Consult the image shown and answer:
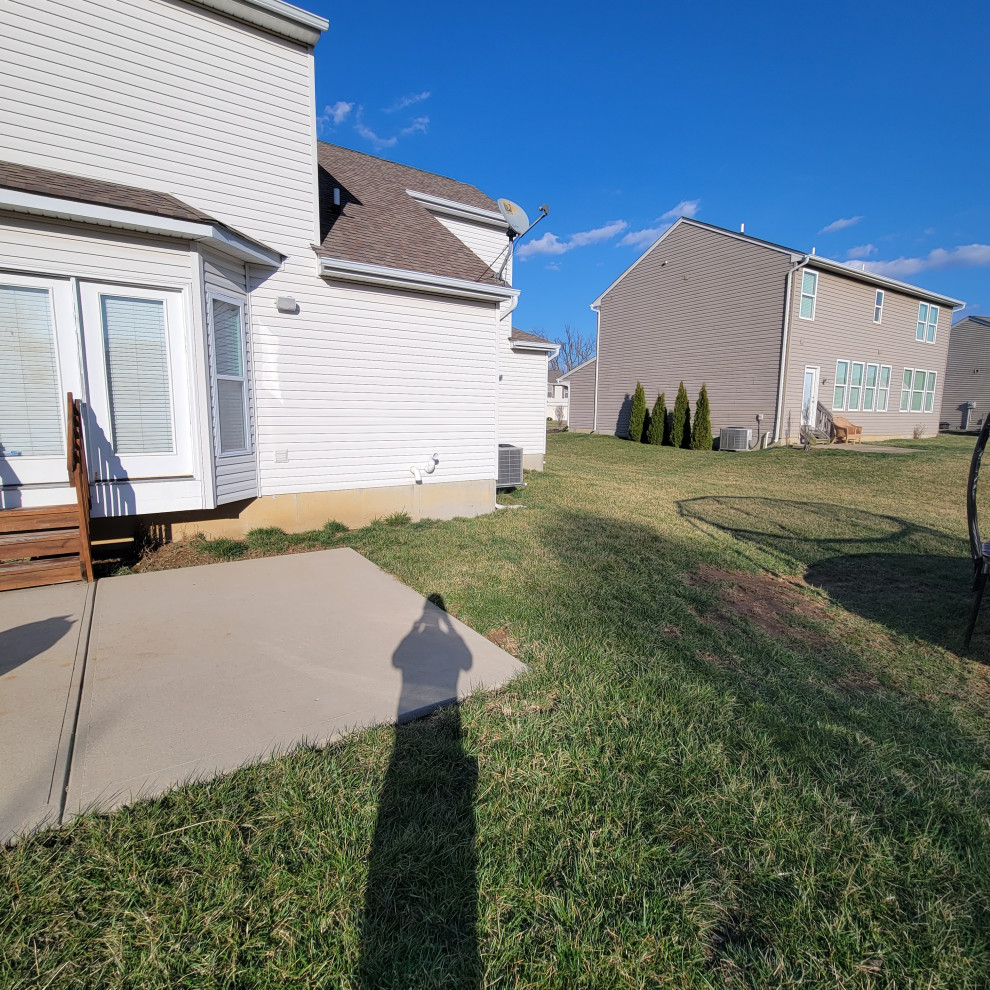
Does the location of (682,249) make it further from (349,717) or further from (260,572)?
(349,717)

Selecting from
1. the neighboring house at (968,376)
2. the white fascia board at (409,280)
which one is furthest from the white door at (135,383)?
the neighboring house at (968,376)

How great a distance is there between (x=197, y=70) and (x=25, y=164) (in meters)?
1.91

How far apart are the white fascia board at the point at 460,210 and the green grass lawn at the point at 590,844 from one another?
865cm

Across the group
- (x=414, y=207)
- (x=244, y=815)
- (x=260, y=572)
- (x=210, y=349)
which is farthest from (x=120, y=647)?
(x=414, y=207)

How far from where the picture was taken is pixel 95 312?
4.77 m

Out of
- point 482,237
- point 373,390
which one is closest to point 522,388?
point 482,237

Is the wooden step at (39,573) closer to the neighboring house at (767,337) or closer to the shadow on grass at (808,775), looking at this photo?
the shadow on grass at (808,775)

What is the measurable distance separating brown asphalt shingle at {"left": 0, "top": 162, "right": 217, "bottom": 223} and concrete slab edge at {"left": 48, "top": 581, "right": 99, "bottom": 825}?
339cm

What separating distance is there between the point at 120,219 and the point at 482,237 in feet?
24.7

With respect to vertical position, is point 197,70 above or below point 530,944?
above

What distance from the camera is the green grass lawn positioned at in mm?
1582

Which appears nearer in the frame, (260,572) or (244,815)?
(244,815)

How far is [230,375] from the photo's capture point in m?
5.71

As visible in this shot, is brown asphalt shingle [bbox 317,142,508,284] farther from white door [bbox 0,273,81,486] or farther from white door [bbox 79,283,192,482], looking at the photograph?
white door [bbox 0,273,81,486]
